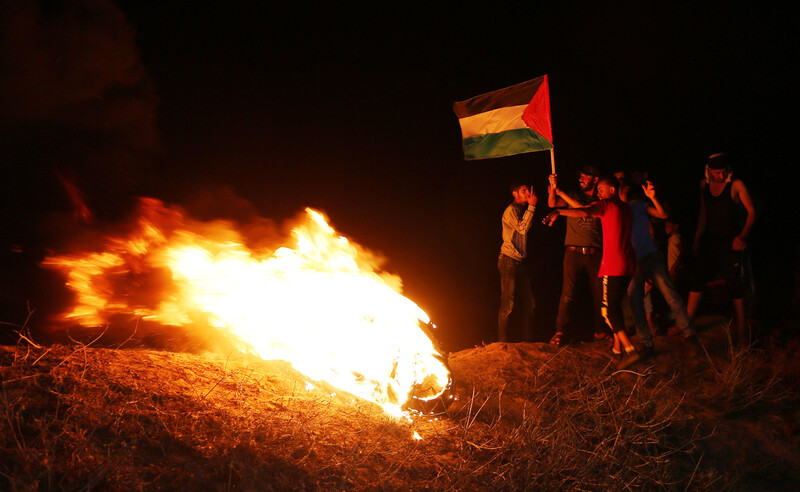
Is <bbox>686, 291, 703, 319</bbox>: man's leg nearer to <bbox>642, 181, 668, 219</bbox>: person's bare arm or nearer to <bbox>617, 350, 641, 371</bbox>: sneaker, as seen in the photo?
<bbox>642, 181, 668, 219</bbox>: person's bare arm

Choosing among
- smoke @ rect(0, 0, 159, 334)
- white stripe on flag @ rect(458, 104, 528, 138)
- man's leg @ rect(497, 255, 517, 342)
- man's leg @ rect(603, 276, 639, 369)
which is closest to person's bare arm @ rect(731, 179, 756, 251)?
man's leg @ rect(603, 276, 639, 369)

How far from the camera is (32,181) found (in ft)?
20.0

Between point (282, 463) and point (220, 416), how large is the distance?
0.69m

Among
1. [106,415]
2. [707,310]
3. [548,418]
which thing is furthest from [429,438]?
[707,310]

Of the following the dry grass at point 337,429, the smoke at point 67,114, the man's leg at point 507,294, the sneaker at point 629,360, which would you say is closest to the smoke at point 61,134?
the smoke at point 67,114

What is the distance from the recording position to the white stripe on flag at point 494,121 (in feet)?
25.7

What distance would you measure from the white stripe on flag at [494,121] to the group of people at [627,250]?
1.02 meters

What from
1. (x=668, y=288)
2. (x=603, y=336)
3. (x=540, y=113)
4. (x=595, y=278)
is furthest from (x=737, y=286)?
(x=540, y=113)

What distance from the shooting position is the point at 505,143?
7.96 m

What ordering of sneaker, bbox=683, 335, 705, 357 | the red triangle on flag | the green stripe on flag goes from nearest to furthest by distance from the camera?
sneaker, bbox=683, 335, 705, 357 < the red triangle on flag < the green stripe on flag

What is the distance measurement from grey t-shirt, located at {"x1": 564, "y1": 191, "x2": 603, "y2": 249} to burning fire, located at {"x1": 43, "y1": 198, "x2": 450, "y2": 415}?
279 centimetres

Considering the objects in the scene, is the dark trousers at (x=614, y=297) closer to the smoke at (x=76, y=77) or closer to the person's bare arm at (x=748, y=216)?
the person's bare arm at (x=748, y=216)

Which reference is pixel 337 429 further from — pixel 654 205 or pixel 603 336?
pixel 654 205

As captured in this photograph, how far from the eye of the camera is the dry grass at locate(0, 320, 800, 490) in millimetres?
3207
